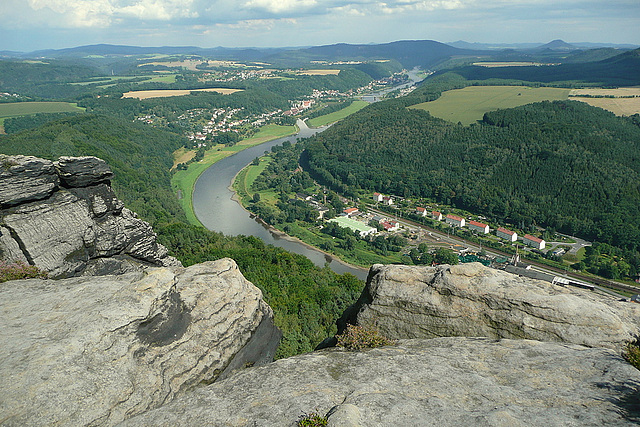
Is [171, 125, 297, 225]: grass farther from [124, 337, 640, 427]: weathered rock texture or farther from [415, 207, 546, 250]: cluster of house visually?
[124, 337, 640, 427]: weathered rock texture

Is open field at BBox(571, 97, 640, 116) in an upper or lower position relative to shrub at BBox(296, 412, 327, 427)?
lower

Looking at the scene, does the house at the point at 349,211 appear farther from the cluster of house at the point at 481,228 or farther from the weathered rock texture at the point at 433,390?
the weathered rock texture at the point at 433,390

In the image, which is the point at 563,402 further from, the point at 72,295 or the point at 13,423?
the point at 72,295

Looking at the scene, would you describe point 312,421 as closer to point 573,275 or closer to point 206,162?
point 573,275

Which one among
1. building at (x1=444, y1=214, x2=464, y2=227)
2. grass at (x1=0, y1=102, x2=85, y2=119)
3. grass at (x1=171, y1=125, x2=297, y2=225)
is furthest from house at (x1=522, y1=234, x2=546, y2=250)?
grass at (x1=0, y1=102, x2=85, y2=119)

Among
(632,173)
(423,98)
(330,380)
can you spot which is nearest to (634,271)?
(632,173)

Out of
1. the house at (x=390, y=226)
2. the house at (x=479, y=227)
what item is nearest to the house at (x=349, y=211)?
the house at (x=390, y=226)
